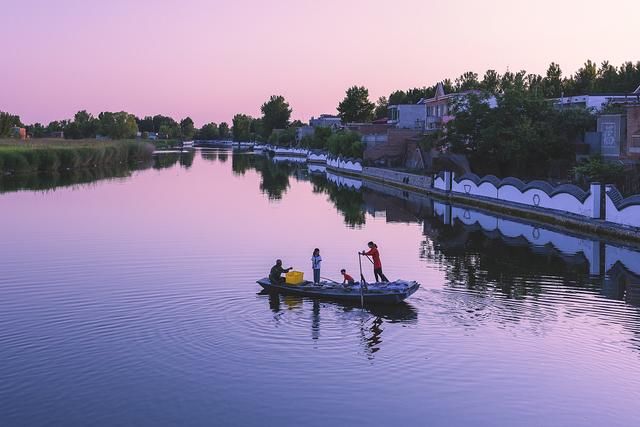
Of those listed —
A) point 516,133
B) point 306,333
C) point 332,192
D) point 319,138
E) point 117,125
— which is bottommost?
point 306,333

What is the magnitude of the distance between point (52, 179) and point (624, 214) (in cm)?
5826

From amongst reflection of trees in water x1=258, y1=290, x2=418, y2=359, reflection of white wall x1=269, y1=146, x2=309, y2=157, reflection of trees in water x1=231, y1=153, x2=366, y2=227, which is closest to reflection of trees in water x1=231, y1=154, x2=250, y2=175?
reflection of trees in water x1=231, y1=153, x2=366, y2=227

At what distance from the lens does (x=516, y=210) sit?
47.3 meters

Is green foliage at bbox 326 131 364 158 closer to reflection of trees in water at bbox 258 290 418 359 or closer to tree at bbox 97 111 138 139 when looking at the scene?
reflection of trees in water at bbox 258 290 418 359

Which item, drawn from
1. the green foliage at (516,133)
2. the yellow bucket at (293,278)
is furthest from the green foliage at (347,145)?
the yellow bucket at (293,278)

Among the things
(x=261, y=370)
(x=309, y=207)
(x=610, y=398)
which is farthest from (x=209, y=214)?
(x=610, y=398)

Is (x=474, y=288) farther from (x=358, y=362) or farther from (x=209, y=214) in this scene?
(x=209, y=214)

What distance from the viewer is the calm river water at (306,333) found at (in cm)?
1464

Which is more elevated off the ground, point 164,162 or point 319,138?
point 319,138

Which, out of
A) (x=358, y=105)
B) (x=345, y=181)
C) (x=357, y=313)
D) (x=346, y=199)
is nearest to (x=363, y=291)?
(x=357, y=313)

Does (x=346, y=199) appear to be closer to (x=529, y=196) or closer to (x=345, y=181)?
(x=529, y=196)

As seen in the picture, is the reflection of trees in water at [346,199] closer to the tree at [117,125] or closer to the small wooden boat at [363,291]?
the small wooden boat at [363,291]

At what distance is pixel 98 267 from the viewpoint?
28.6m

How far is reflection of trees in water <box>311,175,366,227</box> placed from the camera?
154ft
